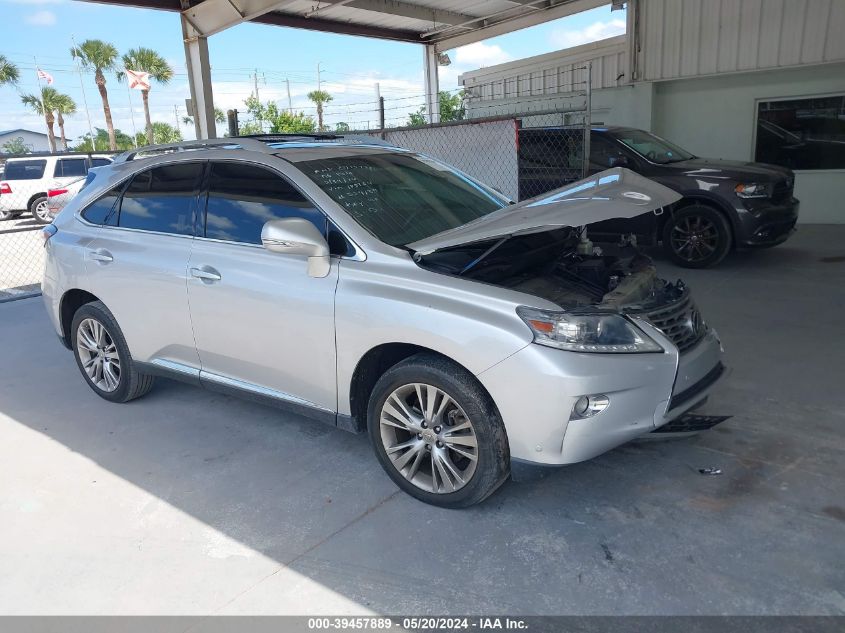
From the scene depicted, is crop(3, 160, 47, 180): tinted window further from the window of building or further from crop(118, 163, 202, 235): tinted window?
the window of building

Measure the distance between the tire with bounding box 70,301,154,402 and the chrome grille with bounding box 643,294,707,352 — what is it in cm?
346

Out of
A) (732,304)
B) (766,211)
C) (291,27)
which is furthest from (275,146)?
(291,27)

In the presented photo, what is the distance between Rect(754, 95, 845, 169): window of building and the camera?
10930 millimetres

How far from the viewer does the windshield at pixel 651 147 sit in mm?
8750

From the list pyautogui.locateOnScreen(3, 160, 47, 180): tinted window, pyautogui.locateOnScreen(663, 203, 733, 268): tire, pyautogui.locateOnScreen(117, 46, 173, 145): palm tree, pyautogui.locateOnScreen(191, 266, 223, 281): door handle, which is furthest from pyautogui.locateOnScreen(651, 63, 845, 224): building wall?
pyautogui.locateOnScreen(117, 46, 173, 145): palm tree

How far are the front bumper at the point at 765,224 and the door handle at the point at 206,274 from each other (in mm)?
6602

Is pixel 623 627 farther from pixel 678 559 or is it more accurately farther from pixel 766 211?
pixel 766 211

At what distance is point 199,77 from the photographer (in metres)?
10.7

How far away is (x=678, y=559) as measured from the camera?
2775mm

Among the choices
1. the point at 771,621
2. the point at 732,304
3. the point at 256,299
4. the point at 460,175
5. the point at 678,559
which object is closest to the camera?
the point at 771,621

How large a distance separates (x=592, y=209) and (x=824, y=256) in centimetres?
731

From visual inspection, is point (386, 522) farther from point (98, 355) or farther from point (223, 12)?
point (223, 12)

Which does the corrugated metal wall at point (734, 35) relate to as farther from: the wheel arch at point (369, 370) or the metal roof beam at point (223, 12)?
the wheel arch at point (369, 370)

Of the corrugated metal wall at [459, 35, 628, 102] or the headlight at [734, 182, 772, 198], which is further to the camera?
the corrugated metal wall at [459, 35, 628, 102]
